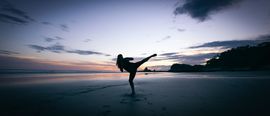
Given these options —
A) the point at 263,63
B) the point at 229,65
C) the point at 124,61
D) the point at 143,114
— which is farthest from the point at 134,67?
the point at 229,65

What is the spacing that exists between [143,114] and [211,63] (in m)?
111

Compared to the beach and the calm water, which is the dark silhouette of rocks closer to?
the calm water

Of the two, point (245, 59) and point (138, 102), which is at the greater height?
point (245, 59)

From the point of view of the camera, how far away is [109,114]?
4387mm

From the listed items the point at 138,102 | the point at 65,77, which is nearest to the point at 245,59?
the point at 65,77

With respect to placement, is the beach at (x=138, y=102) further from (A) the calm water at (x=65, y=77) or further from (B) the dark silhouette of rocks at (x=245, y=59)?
(B) the dark silhouette of rocks at (x=245, y=59)

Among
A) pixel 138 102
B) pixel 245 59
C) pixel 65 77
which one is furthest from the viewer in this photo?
pixel 245 59

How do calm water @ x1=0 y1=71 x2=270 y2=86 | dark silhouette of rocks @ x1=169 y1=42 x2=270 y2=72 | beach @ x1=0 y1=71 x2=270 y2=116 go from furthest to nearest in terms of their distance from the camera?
dark silhouette of rocks @ x1=169 y1=42 x2=270 y2=72 → calm water @ x1=0 y1=71 x2=270 y2=86 → beach @ x1=0 y1=71 x2=270 y2=116

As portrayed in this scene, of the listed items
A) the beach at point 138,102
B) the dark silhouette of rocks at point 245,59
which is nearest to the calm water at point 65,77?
the beach at point 138,102

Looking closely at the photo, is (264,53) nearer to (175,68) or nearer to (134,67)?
(175,68)

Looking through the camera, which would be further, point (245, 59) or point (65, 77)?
point (245, 59)

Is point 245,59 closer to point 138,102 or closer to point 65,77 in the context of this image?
point 65,77

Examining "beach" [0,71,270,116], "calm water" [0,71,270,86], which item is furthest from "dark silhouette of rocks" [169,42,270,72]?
"beach" [0,71,270,116]

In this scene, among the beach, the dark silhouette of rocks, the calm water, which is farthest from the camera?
the dark silhouette of rocks
